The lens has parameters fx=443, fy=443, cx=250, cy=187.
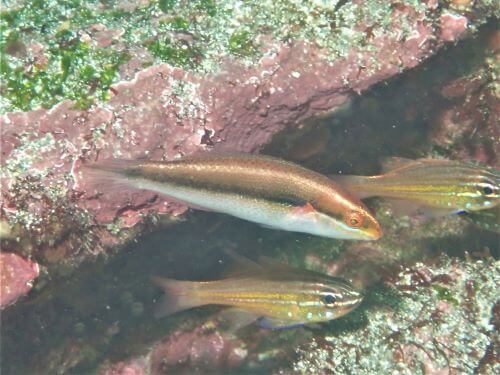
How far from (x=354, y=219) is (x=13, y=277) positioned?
2.51m

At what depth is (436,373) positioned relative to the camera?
4.65 m

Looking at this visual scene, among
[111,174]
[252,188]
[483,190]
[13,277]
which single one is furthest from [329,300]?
[13,277]

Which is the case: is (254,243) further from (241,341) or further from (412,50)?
(412,50)

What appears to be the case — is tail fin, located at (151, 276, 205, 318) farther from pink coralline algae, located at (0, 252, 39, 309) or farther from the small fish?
pink coralline algae, located at (0, 252, 39, 309)

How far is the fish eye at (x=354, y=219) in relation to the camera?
3.27 m

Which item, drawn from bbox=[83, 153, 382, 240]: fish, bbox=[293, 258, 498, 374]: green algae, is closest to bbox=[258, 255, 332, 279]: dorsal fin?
bbox=[83, 153, 382, 240]: fish

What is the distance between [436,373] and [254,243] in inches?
95.5

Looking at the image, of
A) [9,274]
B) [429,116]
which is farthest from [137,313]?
[429,116]

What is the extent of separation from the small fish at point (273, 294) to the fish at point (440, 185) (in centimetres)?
92

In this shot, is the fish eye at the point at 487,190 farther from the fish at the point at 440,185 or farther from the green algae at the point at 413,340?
the green algae at the point at 413,340

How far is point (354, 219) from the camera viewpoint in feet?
10.8

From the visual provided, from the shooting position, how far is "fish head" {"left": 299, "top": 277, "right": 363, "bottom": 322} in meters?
3.76

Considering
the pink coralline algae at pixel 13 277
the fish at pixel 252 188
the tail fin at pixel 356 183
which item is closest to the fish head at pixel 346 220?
the fish at pixel 252 188

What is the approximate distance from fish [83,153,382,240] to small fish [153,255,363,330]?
0.64m
